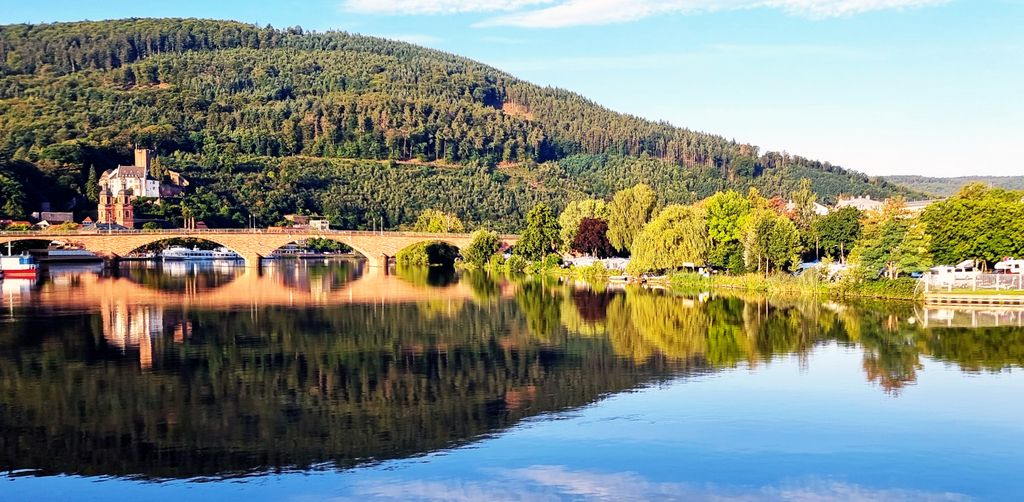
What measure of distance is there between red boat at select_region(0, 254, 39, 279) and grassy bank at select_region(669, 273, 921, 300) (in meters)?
49.4

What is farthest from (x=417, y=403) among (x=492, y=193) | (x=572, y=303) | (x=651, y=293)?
(x=492, y=193)

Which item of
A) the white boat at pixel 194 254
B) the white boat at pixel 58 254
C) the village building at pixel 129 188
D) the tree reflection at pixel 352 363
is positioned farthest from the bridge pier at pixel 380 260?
the tree reflection at pixel 352 363

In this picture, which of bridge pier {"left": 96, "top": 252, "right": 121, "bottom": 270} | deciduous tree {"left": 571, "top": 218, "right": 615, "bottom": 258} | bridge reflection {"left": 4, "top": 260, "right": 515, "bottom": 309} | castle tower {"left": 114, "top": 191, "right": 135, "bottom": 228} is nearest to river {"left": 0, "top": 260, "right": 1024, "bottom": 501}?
bridge reflection {"left": 4, "top": 260, "right": 515, "bottom": 309}

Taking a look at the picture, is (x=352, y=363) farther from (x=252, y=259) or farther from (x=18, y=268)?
(x=252, y=259)

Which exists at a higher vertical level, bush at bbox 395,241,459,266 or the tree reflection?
bush at bbox 395,241,459,266

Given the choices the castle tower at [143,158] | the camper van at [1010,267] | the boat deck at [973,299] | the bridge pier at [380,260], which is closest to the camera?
the boat deck at [973,299]

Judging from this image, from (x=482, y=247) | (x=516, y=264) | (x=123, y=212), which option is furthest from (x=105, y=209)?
(x=516, y=264)

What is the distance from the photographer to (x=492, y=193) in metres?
139

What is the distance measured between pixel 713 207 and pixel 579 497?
176 ft

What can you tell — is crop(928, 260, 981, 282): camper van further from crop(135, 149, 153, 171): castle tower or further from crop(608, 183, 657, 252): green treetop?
crop(135, 149, 153, 171): castle tower

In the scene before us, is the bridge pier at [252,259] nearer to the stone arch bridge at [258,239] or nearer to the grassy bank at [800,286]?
the stone arch bridge at [258,239]

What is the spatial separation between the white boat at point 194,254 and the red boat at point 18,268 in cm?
4203

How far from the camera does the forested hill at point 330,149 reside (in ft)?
419

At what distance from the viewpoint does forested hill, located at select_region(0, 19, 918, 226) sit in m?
128
